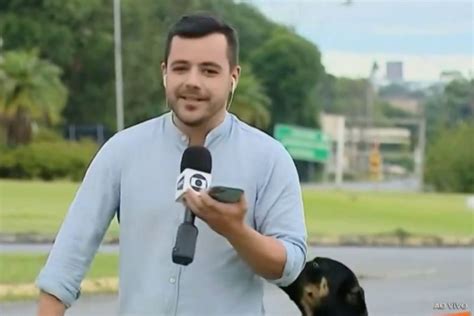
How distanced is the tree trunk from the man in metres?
59.0

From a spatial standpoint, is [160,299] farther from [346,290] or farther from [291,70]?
[291,70]

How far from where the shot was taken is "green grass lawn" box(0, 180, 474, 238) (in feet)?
94.2

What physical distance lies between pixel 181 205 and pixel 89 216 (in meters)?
0.35

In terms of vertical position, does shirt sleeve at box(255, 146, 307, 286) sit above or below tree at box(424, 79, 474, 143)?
above

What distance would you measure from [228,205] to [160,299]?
2.08 ft

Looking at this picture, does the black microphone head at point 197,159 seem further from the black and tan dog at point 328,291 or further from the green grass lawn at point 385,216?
the green grass lawn at point 385,216

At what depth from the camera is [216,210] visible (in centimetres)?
313

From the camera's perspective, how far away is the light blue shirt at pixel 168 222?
3596 mm

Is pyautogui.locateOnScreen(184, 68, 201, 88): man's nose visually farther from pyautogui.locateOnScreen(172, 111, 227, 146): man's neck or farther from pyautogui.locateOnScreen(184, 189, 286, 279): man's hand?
pyautogui.locateOnScreen(184, 189, 286, 279): man's hand

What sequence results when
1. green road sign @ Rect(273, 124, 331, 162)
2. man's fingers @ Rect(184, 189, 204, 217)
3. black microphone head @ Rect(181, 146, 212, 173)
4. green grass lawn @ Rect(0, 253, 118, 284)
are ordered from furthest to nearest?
green road sign @ Rect(273, 124, 331, 162) < green grass lawn @ Rect(0, 253, 118, 284) < black microphone head @ Rect(181, 146, 212, 173) < man's fingers @ Rect(184, 189, 204, 217)

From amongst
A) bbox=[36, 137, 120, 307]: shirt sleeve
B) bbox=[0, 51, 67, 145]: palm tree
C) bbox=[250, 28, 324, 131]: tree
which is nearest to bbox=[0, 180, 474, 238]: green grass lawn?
bbox=[0, 51, 67, 145]: palm tree

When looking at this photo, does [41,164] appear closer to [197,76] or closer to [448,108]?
[448,108]

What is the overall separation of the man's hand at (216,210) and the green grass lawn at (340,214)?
21.9 m

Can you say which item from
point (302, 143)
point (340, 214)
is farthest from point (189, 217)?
point (302, 143)
